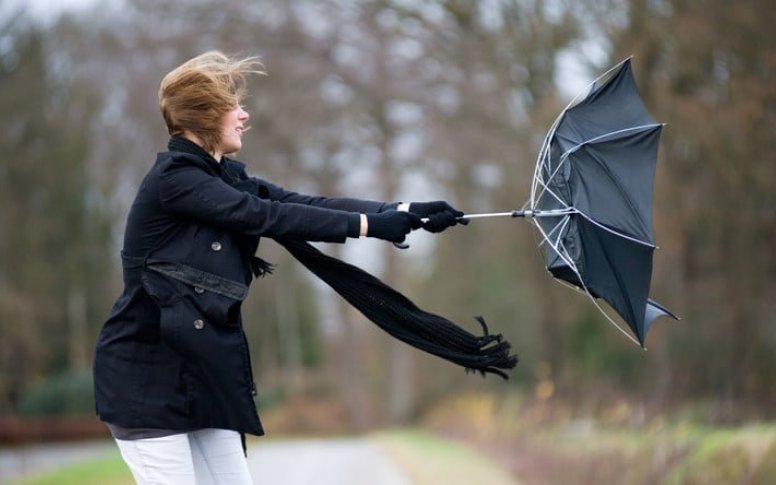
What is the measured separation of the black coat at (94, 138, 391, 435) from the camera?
4.07 m

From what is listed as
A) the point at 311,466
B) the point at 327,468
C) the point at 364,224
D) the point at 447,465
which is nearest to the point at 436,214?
the point at 364,224

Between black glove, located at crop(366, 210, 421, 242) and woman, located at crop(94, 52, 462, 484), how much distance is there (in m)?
0.14

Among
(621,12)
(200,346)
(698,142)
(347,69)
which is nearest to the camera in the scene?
(200,346)

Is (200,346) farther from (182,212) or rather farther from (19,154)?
(19,154)

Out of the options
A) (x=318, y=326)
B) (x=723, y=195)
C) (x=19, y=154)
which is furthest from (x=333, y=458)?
(x=318, y=326)

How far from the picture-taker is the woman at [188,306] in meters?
4.09

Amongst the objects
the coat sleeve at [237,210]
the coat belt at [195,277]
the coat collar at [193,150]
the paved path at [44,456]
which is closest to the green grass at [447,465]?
the paved path at [44,456]

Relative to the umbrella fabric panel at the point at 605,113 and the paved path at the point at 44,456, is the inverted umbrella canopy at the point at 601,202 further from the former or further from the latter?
the paved path at the point at 44,456

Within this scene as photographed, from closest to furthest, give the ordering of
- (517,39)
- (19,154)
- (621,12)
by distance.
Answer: (621,12) < (517,39) < (19,154)

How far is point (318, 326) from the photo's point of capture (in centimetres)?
5103

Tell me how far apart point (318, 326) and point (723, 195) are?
112 feet

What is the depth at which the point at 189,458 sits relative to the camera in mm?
4184

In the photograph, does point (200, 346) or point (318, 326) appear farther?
point (318, 326)

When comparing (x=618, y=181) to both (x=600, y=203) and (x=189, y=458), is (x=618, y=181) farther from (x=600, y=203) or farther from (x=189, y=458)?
(x=189, y=458)
